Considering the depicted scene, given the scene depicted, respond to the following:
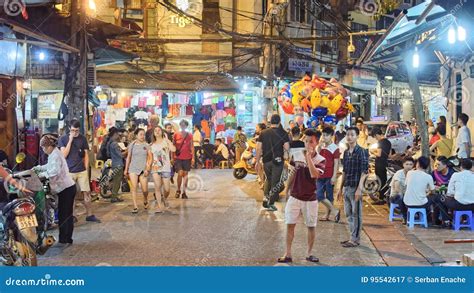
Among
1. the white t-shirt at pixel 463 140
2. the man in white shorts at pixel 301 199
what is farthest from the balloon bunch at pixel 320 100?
the man in white shorts at pixel 301 199

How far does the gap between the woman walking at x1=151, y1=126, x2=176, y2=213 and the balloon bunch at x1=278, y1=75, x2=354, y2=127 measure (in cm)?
419

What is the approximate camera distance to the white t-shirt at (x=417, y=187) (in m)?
10.5

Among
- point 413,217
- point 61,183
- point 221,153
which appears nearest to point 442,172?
point 413,217

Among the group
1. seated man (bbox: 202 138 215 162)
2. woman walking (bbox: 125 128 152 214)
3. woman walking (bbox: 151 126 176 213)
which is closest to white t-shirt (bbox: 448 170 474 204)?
woman walking (bbox: 151 126 176 213)

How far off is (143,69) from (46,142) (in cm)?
1731

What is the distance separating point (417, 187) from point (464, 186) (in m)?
0.86

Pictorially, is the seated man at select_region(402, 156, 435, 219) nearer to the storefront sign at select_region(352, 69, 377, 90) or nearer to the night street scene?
the night street scene

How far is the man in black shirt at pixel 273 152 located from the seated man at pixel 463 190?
140 inches

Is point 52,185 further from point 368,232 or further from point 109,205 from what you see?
point 368,232

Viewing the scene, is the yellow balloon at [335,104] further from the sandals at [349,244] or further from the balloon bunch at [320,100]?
the sandals at [349,244]

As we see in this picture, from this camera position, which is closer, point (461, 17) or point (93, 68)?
point (461, 17)

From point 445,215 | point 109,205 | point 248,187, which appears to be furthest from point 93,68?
point 445,215

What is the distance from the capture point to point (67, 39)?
537 inches

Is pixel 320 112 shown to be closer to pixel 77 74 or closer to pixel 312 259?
pixel 77 74
